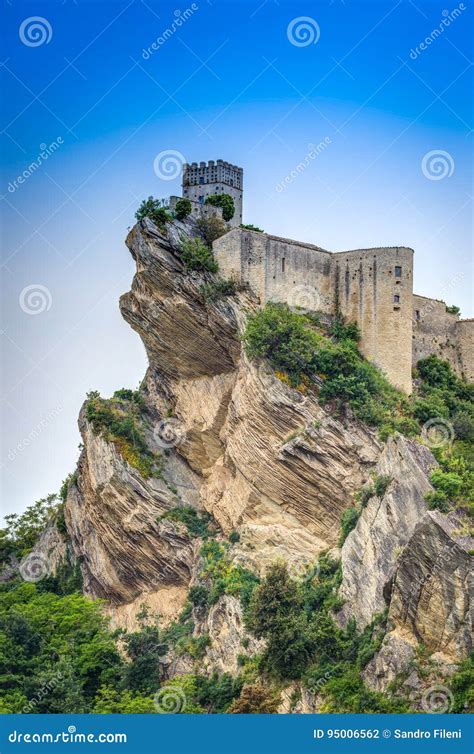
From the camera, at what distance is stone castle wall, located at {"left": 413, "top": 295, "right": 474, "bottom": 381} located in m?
68.0

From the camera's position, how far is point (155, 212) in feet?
221

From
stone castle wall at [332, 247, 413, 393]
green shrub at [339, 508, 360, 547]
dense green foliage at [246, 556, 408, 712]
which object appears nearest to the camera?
dense green foliage at [246, 556, 408, 712]

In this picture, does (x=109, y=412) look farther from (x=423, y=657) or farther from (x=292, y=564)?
(x=423, y=657)

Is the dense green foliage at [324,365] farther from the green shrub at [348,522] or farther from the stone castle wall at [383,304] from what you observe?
the green shrub at [348,522]

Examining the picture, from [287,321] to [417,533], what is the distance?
1360 cm

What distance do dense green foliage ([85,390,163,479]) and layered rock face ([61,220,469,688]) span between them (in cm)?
38

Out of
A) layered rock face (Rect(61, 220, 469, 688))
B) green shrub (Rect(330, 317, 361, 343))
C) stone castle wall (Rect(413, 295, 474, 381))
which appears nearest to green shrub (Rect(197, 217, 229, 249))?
layered rock face (Rect(61, 220, 469, 688))

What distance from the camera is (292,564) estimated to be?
6091 centimetres

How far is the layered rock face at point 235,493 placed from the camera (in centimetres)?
5369

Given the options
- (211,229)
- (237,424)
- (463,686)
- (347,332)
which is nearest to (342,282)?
(347,332)

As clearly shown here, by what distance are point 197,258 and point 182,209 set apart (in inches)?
140

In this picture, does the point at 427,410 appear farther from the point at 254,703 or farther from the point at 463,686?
the point at 254,703

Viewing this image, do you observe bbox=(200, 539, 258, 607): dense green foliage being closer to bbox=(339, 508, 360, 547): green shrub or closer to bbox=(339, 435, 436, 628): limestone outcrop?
bbox=(339, 508, 360, 547): green shrub

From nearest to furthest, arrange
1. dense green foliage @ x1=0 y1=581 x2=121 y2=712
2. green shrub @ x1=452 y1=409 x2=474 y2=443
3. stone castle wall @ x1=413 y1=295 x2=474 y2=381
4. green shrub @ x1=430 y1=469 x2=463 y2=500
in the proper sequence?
green shrub @ x1=430 y1=469 x2=463 y2=500
dense green foliage @ x1=0 y1=581 x2=121 y2=712
green shrub @ x1=452 y1=409 x2=474 y2=443
stone castle wall @ x1=413 y1=295 x2=474 y2=381
